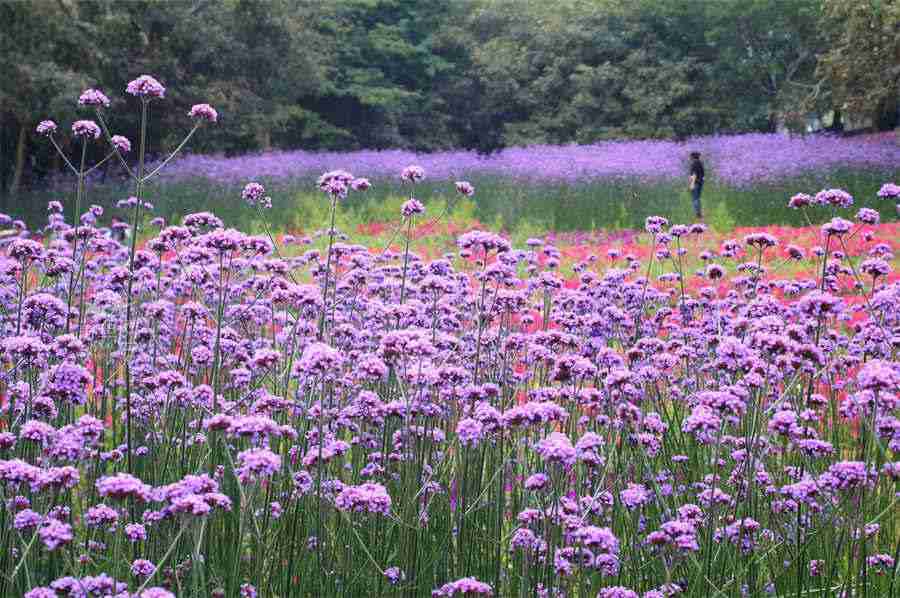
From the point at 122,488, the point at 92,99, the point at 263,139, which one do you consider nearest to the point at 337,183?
the point at 92,99

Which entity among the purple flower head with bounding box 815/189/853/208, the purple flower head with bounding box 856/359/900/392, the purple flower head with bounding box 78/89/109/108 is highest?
the purple flower head with bounding box 78/89/109/108

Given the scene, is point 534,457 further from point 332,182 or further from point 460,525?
point 332,182

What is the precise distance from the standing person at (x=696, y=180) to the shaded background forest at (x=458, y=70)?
21.3 ft

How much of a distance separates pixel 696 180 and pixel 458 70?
21818 mm

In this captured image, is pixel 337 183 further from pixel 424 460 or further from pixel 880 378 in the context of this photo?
pixel 880 378

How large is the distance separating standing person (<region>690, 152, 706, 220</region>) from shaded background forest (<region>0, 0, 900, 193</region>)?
649 centimetres

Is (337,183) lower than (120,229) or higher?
higher

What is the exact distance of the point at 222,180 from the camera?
1977 centimetres

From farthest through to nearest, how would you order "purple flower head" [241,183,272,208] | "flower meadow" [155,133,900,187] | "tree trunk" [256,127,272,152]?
1. "tree trunk" [256,127,272,152]
2. "flower meadow" [155,133,900,187]
3. "purple flower head" [241,183,272,208]

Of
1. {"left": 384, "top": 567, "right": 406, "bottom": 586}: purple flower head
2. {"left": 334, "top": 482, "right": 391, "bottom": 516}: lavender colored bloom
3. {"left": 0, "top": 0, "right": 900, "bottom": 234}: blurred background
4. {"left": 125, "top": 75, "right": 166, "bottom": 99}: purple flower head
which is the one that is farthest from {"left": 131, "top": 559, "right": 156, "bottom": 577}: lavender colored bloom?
{"left": 0, "top": 0, "right": 900, "bottom": 234}: blurred background

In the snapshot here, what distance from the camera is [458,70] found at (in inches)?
1426

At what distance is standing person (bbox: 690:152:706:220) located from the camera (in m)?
15.2

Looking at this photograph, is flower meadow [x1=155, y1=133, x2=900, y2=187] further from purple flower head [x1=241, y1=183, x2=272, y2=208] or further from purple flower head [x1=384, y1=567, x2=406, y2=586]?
purple flower head [x1=384, y1=567, x2=406, y2=586]

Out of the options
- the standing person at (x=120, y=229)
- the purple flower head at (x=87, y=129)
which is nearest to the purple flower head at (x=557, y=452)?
the purple flower head at (x=87, y=129)
